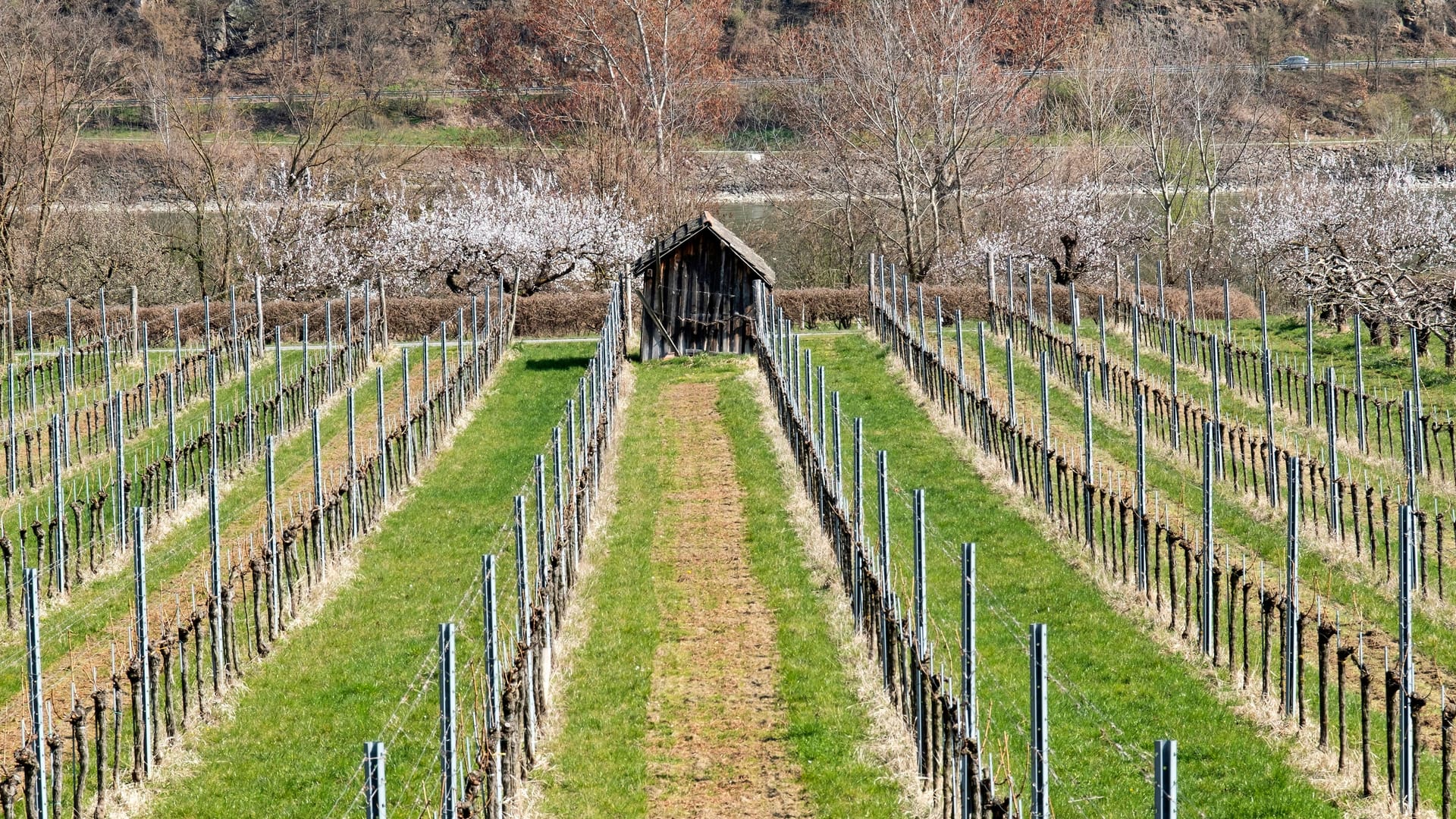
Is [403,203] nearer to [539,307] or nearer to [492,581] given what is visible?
[539,307]

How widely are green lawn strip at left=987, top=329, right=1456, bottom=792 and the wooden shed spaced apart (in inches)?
327

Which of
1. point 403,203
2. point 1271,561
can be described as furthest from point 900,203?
point 1271,561

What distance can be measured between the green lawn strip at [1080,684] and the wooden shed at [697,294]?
38.8 ft

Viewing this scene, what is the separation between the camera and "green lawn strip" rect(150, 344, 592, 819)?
10461mm

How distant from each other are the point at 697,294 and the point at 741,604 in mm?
16391

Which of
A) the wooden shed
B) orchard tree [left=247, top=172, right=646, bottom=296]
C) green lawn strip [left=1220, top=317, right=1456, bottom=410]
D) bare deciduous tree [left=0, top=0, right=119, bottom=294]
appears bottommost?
green lawn strip [left=1220, top=317, right=1456, bottom=410]

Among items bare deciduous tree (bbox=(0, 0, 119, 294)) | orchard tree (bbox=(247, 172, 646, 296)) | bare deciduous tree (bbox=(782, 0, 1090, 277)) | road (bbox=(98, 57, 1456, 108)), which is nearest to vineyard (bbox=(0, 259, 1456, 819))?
bare deciduous tree (bbox=(0, 0, 119, 294))

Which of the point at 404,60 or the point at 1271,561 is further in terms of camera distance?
the point at 404,60

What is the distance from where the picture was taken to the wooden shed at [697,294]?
99.3 feet

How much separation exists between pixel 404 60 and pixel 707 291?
60.5 metres

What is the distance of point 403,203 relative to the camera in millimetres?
45750

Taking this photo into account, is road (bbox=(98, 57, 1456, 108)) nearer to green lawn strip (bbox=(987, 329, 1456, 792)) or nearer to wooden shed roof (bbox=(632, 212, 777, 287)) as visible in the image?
wooden shed roof (bbox=(632, 212, 777, 287))

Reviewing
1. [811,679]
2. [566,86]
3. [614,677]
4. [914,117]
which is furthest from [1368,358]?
[566,86]

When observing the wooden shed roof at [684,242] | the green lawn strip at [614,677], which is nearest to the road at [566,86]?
the wooden shed roof at [684,242]
